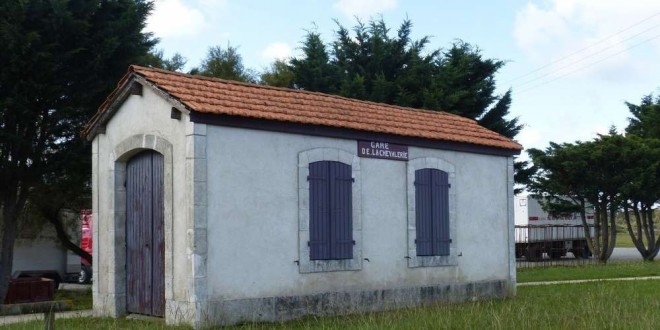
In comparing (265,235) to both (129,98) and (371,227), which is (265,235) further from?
(129,98)

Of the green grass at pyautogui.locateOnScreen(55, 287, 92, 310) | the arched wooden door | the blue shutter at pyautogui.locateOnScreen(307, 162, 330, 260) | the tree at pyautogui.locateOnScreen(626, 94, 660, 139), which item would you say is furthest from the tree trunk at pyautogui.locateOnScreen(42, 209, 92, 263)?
the tree at pyautogui.locateOnScreen(626, 94, 660, 139)

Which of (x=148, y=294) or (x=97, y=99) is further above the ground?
(x=97, y=99)

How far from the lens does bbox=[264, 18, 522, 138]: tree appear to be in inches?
1070

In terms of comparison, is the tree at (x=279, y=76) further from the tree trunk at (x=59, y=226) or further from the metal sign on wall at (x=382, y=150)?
the metal sign on wall at (x=382, y=150)

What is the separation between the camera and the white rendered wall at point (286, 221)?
461 inches

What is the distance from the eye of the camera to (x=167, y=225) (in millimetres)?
11898

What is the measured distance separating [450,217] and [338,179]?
9.40ft

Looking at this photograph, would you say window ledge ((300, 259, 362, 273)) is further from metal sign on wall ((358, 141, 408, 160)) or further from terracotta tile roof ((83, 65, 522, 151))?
terracotta tile roof ((83, 65, 522, 151))

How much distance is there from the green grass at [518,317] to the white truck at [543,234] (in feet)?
56.3

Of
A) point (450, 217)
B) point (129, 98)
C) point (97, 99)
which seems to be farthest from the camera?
point (97, 99)

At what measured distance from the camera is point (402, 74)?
94.1ft

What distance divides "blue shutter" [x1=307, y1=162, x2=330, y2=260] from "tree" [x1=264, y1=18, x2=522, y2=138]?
45.6ft

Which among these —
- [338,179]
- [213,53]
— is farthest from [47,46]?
[213,53]

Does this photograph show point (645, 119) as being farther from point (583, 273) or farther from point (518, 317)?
point (518, 317)
